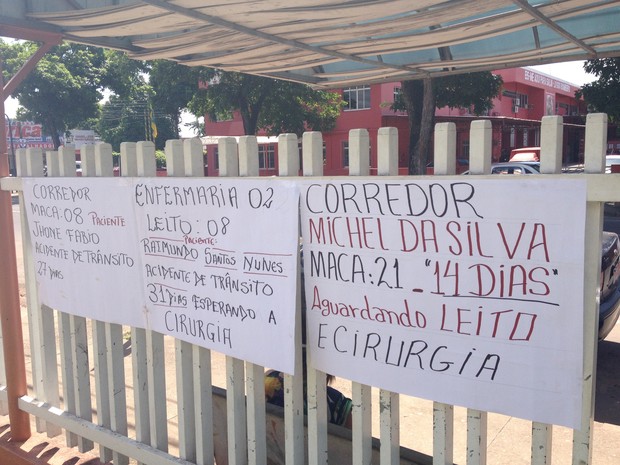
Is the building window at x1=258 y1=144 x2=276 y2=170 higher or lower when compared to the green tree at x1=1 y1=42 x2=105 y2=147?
lower

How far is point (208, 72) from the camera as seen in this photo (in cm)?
2281

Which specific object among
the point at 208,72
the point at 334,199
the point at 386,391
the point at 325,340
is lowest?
the point at 386,391

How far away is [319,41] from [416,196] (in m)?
2.25

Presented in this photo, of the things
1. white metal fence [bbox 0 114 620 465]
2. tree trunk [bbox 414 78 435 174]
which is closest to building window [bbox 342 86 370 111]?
tree trunk [bbox 414 78 435 174]

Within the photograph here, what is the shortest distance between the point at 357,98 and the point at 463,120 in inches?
217

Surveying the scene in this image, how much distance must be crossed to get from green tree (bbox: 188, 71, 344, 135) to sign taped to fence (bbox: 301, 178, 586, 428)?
21.2 m

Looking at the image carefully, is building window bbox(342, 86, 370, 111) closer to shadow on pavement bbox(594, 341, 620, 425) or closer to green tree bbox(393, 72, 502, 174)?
green tree bbox(393, 72, 502, 174)

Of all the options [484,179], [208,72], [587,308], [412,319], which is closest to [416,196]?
[484,179]

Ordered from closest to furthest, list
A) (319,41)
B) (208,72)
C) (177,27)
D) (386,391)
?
(386,391), (177,27), (319,41), (208,72)

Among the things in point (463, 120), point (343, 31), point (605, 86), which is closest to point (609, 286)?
point (343, 31)

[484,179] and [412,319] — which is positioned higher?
[484,179]

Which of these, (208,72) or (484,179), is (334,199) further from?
(208,72)

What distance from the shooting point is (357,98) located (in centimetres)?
2953

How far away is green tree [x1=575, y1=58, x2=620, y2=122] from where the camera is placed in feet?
53.5
